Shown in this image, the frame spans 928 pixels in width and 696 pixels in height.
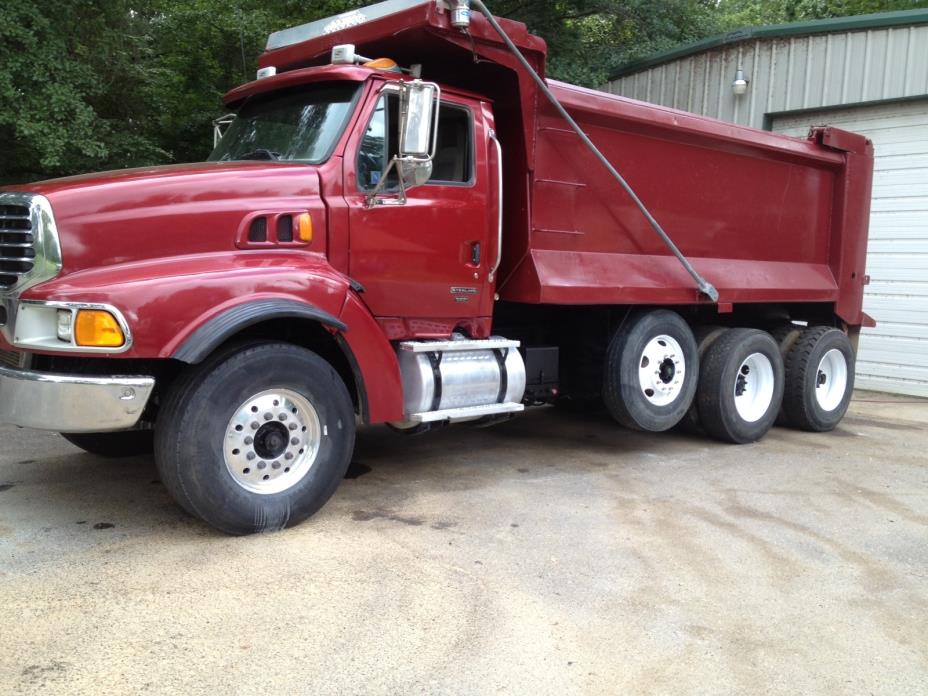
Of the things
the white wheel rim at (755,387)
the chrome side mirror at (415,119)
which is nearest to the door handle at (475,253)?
the chrome side mirror at (415,119)

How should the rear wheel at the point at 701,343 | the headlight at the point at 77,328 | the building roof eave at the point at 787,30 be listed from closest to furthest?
the headlight at the point at 77,328, the rear wheel at the point at 701,343, the building roof eave at the point at 787,30

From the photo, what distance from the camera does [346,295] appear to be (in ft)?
15.6

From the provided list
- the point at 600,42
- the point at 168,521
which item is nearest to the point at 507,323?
the point at 168,521

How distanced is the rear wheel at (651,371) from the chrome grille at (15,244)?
Answer: 4168mm

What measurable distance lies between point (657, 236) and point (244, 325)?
12.4ft

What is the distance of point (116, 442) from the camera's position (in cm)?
557

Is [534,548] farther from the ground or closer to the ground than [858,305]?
closer to the ground

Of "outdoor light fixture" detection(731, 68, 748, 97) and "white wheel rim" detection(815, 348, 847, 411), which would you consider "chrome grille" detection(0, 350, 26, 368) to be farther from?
"outdoor light fixture" detection(731, 68, 748, 97)

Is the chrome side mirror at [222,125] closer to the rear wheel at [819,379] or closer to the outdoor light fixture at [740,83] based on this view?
the rear wheel at [819,379]

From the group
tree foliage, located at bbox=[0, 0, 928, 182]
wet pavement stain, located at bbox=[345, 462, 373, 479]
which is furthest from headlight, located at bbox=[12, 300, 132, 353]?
tree foliage, located at bbox=[0, 0, 928, 182]

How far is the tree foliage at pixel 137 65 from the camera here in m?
8.18

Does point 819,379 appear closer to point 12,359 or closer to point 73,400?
point 73,400

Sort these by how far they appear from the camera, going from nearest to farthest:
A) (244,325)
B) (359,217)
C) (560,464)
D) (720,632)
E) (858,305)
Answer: (720,632)
(244,325)
(359,217)
(560,464)
(858,305)

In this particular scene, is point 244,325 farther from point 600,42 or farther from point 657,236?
point 600,42
